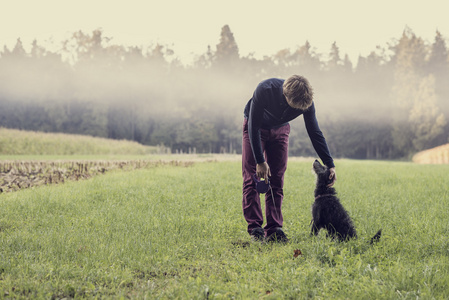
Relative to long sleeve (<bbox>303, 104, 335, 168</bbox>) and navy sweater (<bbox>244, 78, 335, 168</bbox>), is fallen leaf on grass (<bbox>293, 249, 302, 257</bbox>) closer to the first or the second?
navy sweater (<bbox>244, 78, 335, 168</bbox>)

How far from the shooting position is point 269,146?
15.3 ft

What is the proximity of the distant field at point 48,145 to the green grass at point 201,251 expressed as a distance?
15.1 m

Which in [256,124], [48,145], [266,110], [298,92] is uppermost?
[298,92]

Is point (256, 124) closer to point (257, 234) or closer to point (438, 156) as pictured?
point (257, 234)

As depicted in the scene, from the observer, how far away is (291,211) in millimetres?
6734

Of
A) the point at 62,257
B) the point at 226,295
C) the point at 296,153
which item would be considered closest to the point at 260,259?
the point at 226,295

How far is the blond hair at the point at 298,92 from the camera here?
388cm

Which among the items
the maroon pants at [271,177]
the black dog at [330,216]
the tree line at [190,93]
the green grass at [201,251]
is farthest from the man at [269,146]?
the tree line at [190,93]

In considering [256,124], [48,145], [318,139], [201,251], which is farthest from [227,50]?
[201,251]

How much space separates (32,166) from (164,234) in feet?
33.9

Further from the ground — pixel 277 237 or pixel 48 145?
pixel 48 145

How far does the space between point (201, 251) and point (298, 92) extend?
2329mm

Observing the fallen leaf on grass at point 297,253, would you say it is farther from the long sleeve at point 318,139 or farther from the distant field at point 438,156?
the distant field at point 438,156

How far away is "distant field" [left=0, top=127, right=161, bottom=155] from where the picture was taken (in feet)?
68.3
